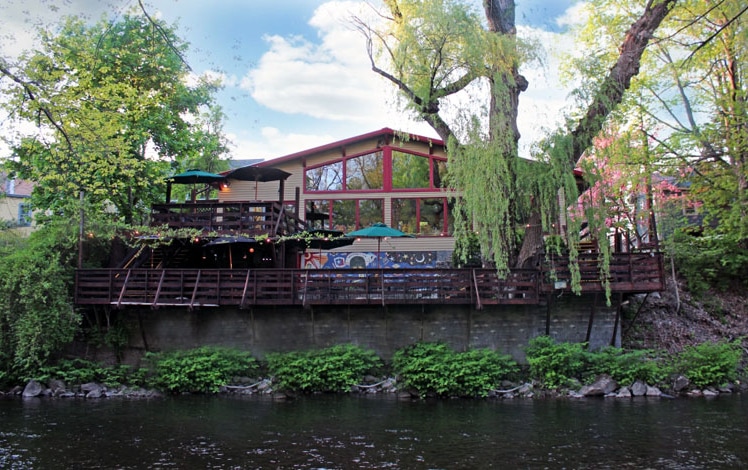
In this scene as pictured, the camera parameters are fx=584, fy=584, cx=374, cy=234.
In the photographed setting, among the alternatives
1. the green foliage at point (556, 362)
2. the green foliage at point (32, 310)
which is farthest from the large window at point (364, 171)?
the green foliage at point (32, 310)

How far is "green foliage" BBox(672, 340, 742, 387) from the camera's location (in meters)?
15.0

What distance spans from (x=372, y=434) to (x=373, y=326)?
18.6 feet

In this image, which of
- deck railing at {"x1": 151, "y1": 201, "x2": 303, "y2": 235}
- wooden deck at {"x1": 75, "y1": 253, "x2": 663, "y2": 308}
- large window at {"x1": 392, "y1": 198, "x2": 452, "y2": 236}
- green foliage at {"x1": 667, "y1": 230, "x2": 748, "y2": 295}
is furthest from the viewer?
large window at {"x1": 392, "y1": 198, "x2": 452, "y2": 236}

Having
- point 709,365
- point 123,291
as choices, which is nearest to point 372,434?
point 123,291

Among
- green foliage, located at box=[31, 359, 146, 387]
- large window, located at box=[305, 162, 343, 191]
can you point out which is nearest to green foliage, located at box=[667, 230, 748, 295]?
large window, located at box=[305, 162, 343, 191]

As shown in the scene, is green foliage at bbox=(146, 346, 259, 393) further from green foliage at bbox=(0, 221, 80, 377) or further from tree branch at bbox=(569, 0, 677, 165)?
tree branch at bbox=(569, 0, 677, 165)

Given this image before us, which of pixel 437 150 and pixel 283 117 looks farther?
pixel 437 150

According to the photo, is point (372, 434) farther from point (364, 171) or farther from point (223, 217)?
point (364, 171)

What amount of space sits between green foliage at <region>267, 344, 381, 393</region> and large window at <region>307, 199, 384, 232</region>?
588 centimetres

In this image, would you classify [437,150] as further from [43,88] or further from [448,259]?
[43,88]

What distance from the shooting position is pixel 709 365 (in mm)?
15141

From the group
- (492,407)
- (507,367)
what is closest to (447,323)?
(507,367)

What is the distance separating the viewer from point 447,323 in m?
16.2

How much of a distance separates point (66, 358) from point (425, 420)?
10.5 m
